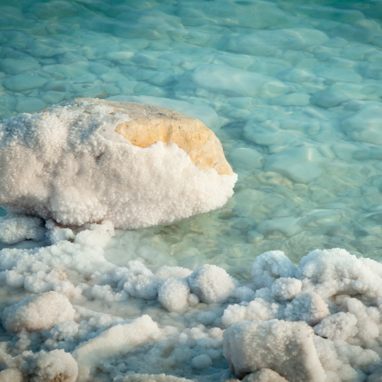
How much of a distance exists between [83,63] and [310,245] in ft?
9.98

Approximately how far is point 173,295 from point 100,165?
0.75 meters

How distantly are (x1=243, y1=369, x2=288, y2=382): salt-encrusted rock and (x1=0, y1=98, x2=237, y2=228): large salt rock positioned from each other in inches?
45.8

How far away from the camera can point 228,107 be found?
11.2 ft

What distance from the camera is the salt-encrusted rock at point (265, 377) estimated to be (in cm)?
105

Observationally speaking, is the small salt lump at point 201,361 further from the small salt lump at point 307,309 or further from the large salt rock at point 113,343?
the small salt lump at point 307,309

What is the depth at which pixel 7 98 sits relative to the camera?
3414mm

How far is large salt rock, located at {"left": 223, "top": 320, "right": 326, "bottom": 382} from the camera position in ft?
3.52

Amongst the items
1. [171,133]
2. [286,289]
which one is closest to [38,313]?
[286,289]

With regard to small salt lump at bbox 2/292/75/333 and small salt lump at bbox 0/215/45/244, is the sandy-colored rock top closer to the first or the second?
small salt lump at bbox 0/215/45/244

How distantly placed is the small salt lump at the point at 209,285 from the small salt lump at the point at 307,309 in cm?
27

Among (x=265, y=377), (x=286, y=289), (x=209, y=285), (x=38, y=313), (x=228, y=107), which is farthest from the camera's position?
(x=228, y=107)

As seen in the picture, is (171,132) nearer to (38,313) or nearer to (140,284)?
(140,284)

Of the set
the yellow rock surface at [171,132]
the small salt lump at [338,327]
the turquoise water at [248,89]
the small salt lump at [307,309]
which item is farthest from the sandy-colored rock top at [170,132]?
the small salt lump at [338,327]

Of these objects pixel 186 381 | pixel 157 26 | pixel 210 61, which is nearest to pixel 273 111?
pixel 210 61
